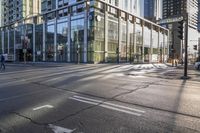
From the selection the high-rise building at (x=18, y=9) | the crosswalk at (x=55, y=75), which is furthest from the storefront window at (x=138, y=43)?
the crosswalk at (x=55, y=75)

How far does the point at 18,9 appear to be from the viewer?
11219 centimetres

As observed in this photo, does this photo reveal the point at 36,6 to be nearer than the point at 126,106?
No

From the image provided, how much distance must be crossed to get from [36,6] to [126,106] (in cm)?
11903

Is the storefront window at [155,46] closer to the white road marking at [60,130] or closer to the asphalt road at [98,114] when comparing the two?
the asphalt road at [98,114]

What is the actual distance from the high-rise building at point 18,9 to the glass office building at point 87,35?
2484 centimetres

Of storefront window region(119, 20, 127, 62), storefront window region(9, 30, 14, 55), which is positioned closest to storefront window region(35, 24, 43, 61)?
storefront window region(9, 30, 14, 55)

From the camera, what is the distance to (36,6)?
117 metres

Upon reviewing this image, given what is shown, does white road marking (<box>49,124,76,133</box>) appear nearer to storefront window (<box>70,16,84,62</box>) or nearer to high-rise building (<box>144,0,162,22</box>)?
storefront window (<box>70,16,84,62</box>)

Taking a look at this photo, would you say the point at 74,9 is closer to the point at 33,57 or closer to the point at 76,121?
the point at 33,57

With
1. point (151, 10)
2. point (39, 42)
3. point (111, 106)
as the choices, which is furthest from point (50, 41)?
point (151, 10)

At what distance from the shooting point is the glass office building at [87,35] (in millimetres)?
58594

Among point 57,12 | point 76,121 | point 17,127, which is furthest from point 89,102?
point 57,12

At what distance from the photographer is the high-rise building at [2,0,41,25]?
109 metres

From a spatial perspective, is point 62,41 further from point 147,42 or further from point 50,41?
point 147,42
